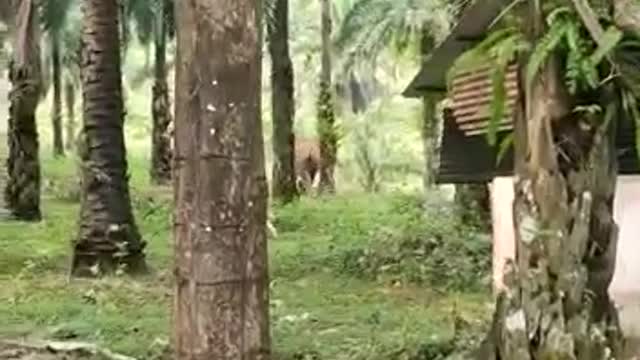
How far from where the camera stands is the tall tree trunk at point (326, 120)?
22.7 m

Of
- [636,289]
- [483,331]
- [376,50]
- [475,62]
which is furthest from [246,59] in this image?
[376,50]

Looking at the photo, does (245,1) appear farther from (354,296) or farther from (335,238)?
(335,238)

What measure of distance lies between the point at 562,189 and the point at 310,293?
208 inches

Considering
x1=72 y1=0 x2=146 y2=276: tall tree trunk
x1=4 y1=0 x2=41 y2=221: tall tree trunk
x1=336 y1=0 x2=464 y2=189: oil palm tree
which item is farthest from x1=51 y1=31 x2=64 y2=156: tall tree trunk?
x1=72 y1=0 x2=146 y2=276: tall tree trunk

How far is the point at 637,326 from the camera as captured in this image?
25.4 ft

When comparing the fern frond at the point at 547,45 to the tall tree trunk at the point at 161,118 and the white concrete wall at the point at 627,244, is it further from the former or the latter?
the tall tree trunk at the point at 161,118

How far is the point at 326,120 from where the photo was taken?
22672mm

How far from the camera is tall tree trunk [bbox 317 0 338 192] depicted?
74.6 feet

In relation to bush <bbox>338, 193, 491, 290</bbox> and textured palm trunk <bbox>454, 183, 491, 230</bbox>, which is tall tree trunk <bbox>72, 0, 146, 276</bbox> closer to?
bush <bbox>338, 193, 491, 290</bbox>

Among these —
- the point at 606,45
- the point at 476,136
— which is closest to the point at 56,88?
the point at 476,136

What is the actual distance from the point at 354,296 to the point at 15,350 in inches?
133

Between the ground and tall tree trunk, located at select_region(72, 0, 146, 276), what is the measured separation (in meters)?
0.24

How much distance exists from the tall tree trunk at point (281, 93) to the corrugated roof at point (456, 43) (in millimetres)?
9948

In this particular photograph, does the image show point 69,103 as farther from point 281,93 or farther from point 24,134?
point 24,134
